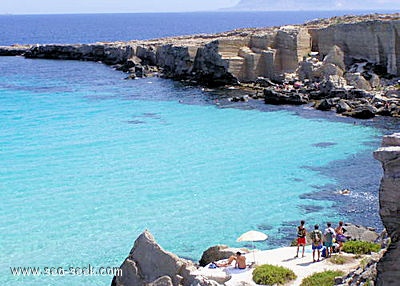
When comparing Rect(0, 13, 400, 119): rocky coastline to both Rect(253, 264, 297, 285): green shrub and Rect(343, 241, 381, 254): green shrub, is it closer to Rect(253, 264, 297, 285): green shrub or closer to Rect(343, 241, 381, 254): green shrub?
Rect(343, 241, 381, 254): green shrub

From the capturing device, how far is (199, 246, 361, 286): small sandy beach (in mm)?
19300

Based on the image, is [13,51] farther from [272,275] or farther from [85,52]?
[272,275]

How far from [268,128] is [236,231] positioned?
22.0 metres

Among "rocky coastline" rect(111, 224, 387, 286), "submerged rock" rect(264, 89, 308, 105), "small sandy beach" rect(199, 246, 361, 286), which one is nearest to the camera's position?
"rocky coastline" rect(111, 224, 387, 286)

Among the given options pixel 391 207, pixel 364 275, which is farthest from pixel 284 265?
pixel 391 207

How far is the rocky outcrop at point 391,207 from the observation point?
13445mm

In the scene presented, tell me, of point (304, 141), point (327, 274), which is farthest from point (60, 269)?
point (304, 141)

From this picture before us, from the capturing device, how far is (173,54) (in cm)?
7719

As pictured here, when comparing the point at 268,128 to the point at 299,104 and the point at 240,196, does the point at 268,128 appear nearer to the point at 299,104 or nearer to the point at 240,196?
the point at 299,104

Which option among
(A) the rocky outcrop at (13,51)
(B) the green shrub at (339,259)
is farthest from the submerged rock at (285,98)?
(A) the rocky outcrop at (13,51)

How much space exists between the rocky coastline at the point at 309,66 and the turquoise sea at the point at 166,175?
317 cm

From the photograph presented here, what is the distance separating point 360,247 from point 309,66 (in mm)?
42815

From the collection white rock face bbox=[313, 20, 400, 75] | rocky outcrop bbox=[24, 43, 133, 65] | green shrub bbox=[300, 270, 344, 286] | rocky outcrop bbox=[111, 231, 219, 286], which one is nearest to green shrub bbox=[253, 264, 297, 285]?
green shrub bbox=[300, 270, 344, 286]

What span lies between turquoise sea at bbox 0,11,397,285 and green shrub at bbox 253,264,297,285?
6.44 meters
